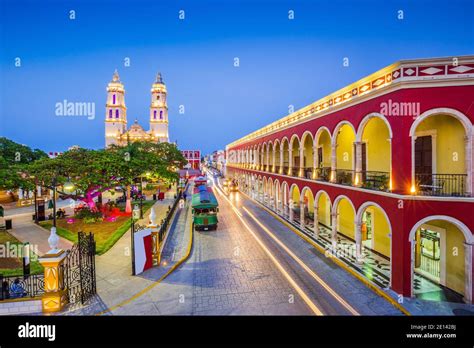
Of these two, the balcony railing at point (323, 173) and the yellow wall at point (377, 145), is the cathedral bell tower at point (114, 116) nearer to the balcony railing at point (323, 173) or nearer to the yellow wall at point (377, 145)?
the balcony railing at point (323, 173)

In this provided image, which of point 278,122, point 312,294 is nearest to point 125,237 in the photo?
point 312,294

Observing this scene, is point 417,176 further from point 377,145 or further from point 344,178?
point 344,178

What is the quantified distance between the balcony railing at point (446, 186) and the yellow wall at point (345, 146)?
6080 mm

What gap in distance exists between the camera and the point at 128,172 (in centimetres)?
1897

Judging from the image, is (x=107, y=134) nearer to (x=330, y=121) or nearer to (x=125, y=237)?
(x=125, y=237)

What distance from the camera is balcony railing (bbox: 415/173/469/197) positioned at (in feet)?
28.1

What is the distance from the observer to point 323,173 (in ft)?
51.2

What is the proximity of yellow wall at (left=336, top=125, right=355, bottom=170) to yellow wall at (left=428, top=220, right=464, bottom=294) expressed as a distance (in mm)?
6702

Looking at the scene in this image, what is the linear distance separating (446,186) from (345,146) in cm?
712

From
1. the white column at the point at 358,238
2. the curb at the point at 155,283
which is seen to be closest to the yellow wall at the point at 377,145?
the white column at the point at 358,238

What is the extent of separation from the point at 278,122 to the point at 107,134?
6764 centimetres

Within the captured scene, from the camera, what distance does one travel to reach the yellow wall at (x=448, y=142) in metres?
9.10

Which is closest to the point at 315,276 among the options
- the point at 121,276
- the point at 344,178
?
the point at 344,178
